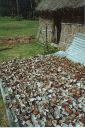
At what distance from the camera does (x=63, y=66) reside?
12492 millimetres

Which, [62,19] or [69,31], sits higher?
[62,19]

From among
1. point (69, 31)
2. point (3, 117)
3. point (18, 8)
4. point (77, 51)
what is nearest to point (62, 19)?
point (69, 31)

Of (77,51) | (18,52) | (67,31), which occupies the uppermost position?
(67,31)

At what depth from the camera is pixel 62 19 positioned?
20.3 meters

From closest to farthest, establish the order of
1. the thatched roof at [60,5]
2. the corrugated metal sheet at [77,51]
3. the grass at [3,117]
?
the grass at [3,117]
the corrugated metal sheet at [77,51]
the thatched roof at [60,5]

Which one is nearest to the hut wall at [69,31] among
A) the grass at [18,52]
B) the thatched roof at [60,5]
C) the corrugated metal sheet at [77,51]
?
the thatched roof at [60,5]

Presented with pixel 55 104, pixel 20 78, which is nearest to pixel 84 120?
pixel 55 104

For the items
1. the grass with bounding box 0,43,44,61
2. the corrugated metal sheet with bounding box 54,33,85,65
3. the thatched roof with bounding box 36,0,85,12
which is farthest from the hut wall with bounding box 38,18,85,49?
the corrugated metal sheet with bounding box 54,33,85,65

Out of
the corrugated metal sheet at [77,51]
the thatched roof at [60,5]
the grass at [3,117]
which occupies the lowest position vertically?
the grass at [3,117]

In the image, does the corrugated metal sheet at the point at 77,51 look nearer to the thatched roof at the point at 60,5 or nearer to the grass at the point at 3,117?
the thatched roof at the point at 60,5

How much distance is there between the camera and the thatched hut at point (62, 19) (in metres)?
17.4

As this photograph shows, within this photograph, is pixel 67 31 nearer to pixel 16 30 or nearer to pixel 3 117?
pixel 3 117

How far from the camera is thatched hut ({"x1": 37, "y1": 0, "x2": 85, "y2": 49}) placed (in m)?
17.4

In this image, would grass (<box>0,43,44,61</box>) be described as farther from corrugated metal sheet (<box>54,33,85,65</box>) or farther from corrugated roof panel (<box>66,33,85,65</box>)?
corrugated roof panel (<box>66,33,85,65</box>)
